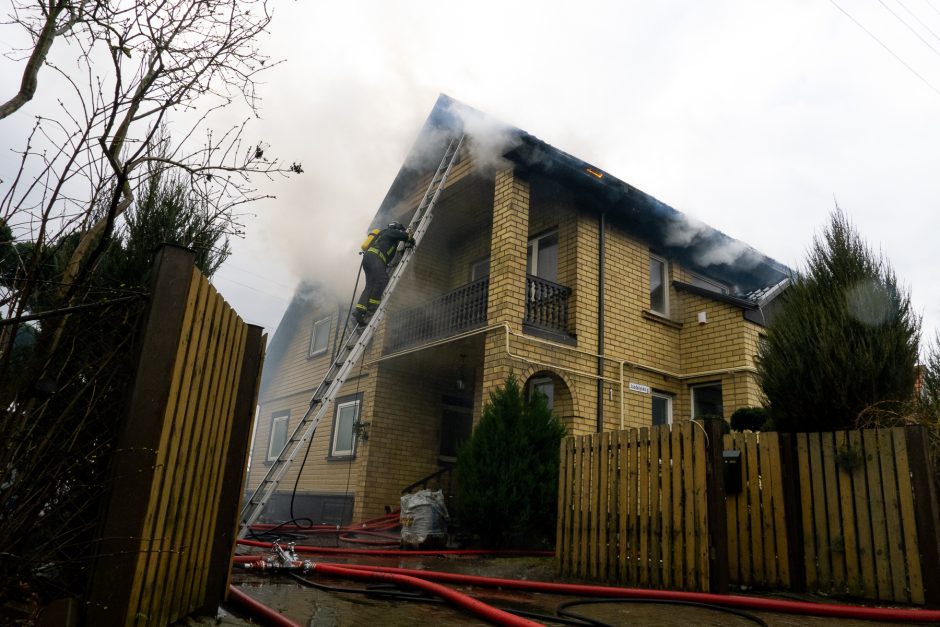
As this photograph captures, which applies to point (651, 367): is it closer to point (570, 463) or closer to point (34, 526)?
point (570, 463)

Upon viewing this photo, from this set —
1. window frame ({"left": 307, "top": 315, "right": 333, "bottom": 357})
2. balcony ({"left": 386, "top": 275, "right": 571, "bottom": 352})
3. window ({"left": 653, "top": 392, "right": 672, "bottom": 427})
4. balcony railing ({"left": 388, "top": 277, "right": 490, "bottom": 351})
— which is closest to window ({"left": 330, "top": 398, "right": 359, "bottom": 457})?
balcony railing ({"left": 388, "top": 277, "right": 490, "bottom": 351})

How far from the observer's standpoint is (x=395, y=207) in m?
13.6

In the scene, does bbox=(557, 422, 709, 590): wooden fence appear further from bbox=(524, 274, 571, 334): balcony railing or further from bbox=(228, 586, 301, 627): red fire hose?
bbox=(524, 274, 571, 334): balcony railing

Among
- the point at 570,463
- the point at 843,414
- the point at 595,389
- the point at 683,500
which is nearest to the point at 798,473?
the point at 843,414

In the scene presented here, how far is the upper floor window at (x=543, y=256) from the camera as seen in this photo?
1158 cm

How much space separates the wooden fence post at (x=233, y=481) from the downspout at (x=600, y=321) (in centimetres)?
715

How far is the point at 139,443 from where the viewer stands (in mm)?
2338

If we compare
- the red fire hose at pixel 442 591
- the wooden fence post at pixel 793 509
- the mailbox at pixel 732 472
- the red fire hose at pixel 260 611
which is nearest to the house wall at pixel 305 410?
the red fire hose at pixel 442 591

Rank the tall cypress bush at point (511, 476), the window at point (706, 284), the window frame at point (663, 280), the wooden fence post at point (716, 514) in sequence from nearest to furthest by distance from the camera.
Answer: the wooden fence post at point (716, 514), the tall cypress bush at point (511, 476), the window frame at point (663, 280), the window at point (706, 284)

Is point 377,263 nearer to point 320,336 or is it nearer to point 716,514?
point 716,514

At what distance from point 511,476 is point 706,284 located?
24.2ft

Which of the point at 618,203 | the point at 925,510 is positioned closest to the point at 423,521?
the point at 925,510

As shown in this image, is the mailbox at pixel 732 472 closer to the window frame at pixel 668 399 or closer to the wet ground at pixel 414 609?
the wet ground at pixel 414 609

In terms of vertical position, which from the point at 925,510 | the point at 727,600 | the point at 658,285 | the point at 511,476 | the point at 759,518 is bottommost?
the point at 727,600
